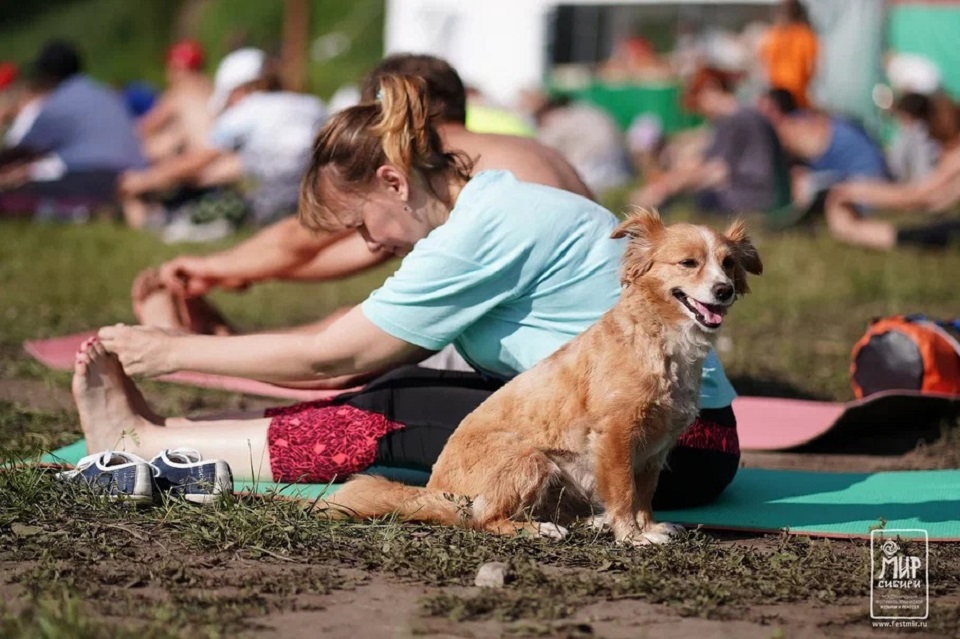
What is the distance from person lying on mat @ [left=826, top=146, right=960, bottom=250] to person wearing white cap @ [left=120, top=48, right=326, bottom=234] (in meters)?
5.23

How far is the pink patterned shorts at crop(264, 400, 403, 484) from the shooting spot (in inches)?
170

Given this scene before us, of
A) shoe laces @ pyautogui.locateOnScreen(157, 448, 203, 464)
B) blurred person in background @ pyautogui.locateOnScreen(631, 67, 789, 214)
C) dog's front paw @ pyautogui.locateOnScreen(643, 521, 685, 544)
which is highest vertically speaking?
blurred person in background @ pyautogui.locateOnScreen(631, 67, 789, 214)

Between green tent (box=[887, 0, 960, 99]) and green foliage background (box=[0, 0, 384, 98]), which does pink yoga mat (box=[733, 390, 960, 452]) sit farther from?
green foliage background (box=[0, 0, 384, 98])

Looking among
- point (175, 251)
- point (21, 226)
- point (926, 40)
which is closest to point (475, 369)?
point (175, 251)

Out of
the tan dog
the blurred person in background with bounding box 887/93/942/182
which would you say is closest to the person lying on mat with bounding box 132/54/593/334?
the tan dog

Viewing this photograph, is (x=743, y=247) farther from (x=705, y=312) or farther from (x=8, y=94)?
(x=8, y=94)

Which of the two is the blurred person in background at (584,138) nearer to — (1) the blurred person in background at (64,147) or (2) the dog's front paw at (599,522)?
(1) the blurred person in background at (64,147)

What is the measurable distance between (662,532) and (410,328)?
1022 mm

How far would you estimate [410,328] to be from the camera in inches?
159

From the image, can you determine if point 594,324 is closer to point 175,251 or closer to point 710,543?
point 710,543

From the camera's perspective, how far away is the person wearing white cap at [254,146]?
12078mm

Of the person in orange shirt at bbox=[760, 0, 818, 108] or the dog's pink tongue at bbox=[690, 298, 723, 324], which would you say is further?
the person in orange shirt at bbox=[760, 0, 818, 108]

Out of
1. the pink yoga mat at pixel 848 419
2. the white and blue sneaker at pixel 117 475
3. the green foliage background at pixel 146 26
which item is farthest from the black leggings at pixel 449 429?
the green foliage background at pixel 146 26

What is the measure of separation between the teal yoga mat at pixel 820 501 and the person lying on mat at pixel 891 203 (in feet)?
22.9
